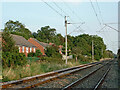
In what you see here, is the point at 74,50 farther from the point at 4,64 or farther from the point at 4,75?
the point at 4,75

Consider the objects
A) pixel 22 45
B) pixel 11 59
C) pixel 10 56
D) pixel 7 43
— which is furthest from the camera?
pixel 22 45

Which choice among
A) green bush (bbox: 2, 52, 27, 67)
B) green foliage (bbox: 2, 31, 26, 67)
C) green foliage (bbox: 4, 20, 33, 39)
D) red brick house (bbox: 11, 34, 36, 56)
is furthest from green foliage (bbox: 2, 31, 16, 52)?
green foliage (bbox: 4, 20, 33, 39)

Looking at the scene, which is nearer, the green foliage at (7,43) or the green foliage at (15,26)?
the green foliage at (7,43)

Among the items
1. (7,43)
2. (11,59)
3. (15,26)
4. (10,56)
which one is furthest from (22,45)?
(15,26)

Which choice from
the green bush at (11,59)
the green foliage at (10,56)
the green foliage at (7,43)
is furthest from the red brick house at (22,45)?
the green bush at (11,59)

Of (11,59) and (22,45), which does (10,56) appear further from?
(22,45)

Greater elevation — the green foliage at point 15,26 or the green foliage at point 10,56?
the green foliage at point 15,26

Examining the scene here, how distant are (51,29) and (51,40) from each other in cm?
779

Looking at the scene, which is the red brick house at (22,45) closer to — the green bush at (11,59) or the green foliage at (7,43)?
the green foliage at (7,43)

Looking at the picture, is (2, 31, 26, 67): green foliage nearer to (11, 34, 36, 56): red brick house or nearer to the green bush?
the green bush

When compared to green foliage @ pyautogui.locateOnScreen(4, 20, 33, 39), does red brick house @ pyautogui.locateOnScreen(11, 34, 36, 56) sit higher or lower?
lower

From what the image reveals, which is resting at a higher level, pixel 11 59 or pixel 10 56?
pixel 10 56

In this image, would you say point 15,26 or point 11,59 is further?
point 15,26

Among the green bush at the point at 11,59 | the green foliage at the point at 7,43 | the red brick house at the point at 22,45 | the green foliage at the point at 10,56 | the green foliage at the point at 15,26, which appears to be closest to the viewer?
the green bush at the point at 11,59
